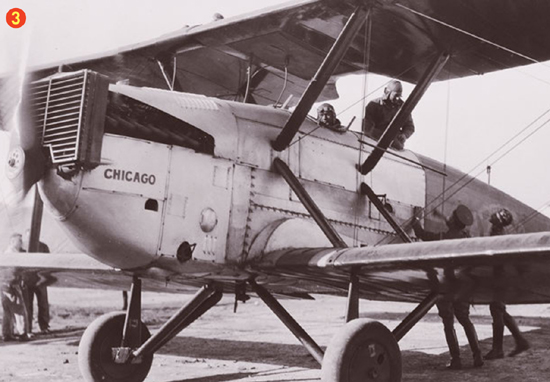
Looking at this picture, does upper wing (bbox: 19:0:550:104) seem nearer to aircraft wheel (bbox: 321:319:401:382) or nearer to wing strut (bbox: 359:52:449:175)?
wing strut (bbox: 359:52:449:175)

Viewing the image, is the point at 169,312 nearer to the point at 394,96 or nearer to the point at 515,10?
the point at 394,96

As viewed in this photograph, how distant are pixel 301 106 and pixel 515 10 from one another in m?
2.28

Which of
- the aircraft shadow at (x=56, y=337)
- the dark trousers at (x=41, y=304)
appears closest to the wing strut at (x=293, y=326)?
the aircraft shadow at (x=56, y=337)

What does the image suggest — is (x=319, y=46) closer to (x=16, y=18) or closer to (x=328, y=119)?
(x=328, y=119)

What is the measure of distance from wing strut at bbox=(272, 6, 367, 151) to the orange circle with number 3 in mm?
2458

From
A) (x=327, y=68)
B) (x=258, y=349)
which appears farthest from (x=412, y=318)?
(x=258, y=349)

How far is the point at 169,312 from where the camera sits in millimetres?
15852

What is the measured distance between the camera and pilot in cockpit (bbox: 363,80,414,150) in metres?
7.76

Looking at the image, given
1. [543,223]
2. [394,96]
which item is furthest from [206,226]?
[543,223]

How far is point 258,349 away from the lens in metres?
9.49

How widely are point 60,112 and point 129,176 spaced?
744 millimetres

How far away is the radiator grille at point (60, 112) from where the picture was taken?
4.95m

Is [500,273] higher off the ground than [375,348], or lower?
higher

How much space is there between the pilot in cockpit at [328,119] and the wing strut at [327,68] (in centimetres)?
76
